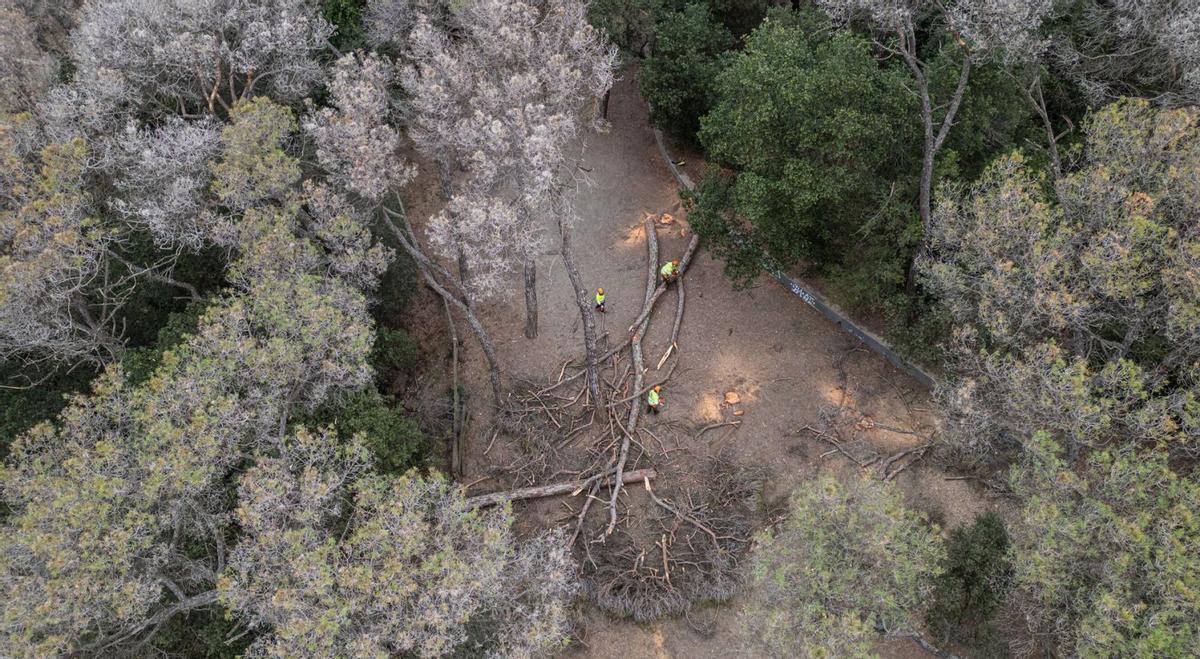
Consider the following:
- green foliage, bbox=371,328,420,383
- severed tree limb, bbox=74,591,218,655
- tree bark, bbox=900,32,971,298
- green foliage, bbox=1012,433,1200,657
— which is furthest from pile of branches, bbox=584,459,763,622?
severed tree limb, bbox=74,591,218,655

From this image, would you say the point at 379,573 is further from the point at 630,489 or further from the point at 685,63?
the point at 685,63

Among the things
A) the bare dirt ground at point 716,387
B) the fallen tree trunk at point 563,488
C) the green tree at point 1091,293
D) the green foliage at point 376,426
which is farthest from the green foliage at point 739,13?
the green foliage at point 376,426

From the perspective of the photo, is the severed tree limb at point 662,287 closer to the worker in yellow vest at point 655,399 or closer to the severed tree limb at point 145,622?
the worker in yellow vest at point 655,399

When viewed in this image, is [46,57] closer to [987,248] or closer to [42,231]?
[42,231]

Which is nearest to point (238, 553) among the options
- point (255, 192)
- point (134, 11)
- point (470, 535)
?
point (470, 535)

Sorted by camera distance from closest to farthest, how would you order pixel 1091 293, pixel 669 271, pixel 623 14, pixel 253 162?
1. pixel 1091 293
2. pixel 253 162
3. pixel 669 271
4. pixel 623 14

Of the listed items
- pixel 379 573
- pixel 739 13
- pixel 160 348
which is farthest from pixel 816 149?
pixel 160 348

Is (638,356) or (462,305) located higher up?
(462,305)
